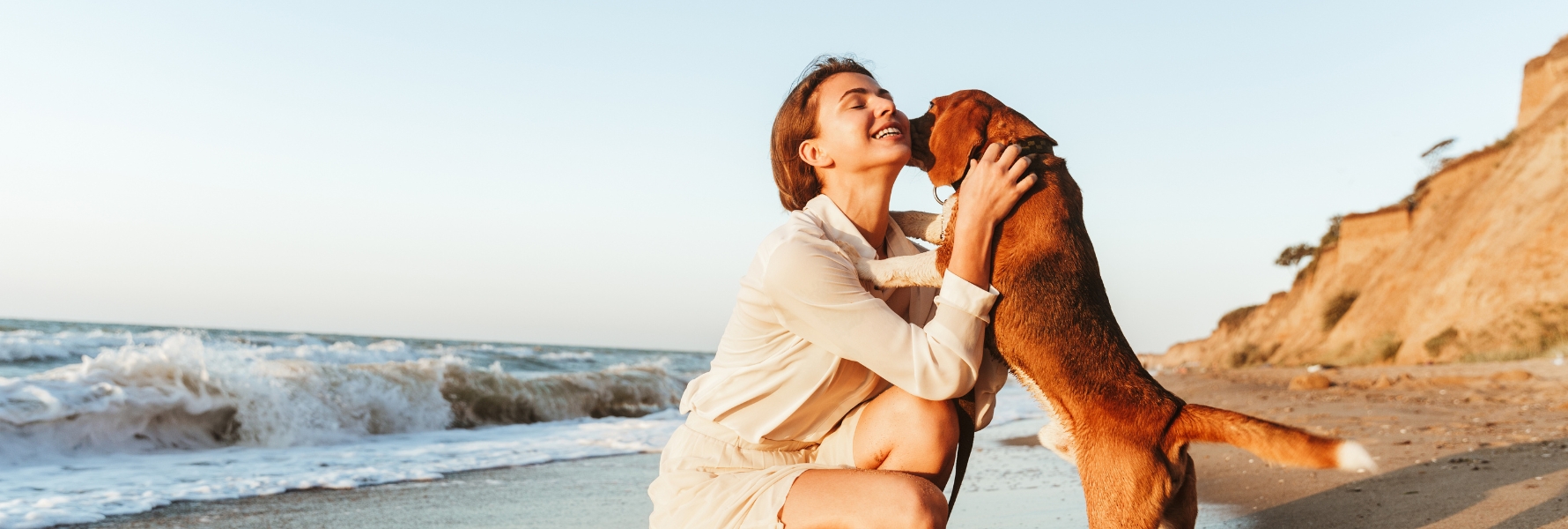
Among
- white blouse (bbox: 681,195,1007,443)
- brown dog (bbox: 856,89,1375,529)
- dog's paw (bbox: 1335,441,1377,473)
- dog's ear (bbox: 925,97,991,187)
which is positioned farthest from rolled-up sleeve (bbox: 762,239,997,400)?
dog's paw (bbox: 1335,441,1377,473)

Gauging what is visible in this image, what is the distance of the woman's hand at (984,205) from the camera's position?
96.4 inches

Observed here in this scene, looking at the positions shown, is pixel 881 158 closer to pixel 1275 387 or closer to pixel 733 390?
pixel 733 390

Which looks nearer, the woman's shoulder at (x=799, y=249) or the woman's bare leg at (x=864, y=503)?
the woman's bare leg at (x=864, y=503)

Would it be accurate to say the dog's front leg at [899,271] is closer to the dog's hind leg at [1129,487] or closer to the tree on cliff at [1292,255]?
the dog's hind leg at [1129,487]

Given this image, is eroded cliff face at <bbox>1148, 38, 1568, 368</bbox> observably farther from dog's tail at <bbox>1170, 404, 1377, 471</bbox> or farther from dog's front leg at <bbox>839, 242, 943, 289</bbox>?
dog's front leg at <bbox>839, 242, 943, 289</bbox>

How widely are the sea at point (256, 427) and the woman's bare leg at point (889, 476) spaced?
14.0 ft

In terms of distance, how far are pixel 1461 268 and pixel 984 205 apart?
18.2 meters

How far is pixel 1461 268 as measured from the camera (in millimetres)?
16625

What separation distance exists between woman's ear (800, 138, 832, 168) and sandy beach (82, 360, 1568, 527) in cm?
226

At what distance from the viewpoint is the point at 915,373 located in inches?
90.6

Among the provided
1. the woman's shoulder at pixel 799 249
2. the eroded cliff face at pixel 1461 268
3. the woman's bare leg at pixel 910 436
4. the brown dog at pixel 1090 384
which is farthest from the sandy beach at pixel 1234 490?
the eroded cliff face at pixel 1461 268

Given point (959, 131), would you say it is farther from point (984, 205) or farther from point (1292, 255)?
point (1292, 255)

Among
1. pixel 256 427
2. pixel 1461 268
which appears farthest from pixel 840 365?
pixel 1461 268

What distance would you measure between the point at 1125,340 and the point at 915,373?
76 centimetres
